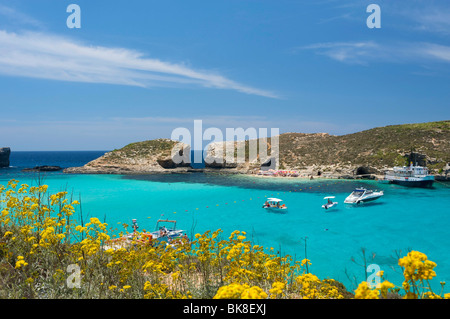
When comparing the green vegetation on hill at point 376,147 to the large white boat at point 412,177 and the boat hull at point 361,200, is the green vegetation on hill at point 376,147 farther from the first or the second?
the boat hull at point 361,200

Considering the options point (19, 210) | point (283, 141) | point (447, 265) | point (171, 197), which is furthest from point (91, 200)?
point (283, 141)

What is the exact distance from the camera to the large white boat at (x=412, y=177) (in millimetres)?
43219

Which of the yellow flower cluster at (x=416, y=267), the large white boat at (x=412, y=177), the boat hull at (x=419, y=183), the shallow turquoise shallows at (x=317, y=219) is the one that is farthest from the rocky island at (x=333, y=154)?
the yellow flower cluster at (x=416, y=267)

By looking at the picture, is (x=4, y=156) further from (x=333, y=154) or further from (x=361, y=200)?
(x=361, y=200)

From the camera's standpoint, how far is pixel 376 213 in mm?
27594

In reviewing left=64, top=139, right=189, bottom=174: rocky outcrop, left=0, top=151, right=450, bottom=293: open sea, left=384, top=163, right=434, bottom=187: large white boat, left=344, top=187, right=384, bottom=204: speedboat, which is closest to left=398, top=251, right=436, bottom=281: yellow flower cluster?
left=0, top=151, right=450, bottom=293: open sea

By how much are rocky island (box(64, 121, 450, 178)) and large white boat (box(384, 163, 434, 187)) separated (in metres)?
7.66

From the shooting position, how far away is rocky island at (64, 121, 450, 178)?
57.3 meters

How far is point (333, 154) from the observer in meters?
70.0

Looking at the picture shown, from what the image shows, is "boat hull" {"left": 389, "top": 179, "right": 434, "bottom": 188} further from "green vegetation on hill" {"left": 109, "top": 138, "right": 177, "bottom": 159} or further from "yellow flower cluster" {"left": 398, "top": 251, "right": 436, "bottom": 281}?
"green vegetation on hill" {"left": 109, "top": 138, "right": 177, "bottom": 159}

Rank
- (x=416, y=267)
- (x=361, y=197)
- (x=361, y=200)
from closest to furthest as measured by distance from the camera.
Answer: (x=416, y=267) → (x=361, y=197) → (x=361, y=200)

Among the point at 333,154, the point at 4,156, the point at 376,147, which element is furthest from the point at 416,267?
the point at 4,156

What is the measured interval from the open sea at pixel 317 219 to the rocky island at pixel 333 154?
45.4ft
